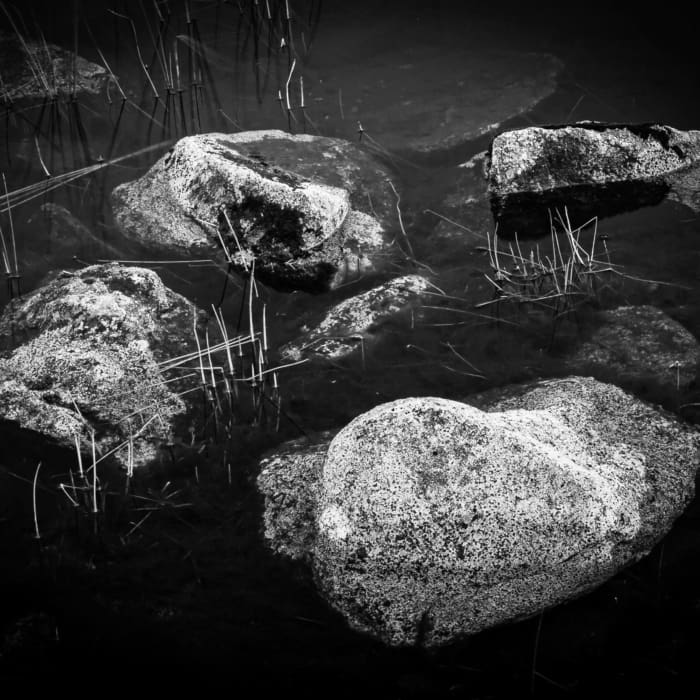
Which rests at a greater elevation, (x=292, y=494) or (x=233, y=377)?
(x=233, y=377)

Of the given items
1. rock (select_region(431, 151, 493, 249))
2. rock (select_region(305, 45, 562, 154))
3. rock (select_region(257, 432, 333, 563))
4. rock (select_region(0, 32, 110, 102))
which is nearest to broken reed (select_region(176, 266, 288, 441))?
rock (select_region(257, 432, 333, 563))

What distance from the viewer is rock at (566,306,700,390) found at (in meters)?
3.04

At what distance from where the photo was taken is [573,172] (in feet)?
Result: 13.9

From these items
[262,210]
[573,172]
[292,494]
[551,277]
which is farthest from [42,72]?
[292,494]

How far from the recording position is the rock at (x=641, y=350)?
9.99 feet

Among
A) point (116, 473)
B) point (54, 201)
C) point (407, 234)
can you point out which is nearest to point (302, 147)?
point (407, 234)

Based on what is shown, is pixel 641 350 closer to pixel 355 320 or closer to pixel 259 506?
A: pixel 355 320

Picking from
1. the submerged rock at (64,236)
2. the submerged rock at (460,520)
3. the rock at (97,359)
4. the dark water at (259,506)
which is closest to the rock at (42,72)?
the dark water at (259,506)

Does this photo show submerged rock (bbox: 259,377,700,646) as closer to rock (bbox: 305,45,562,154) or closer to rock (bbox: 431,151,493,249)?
rock (bbox: 431,151,493,249)

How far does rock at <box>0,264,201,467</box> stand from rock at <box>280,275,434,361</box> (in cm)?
Answer: 62

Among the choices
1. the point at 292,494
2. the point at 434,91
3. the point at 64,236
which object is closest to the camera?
the point at 292,494

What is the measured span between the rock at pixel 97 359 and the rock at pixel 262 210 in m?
0.54

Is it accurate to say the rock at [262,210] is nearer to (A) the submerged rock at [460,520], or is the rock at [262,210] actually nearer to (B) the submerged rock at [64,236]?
(B) the submerged rock at [64,236]

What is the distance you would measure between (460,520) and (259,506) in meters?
0.85
